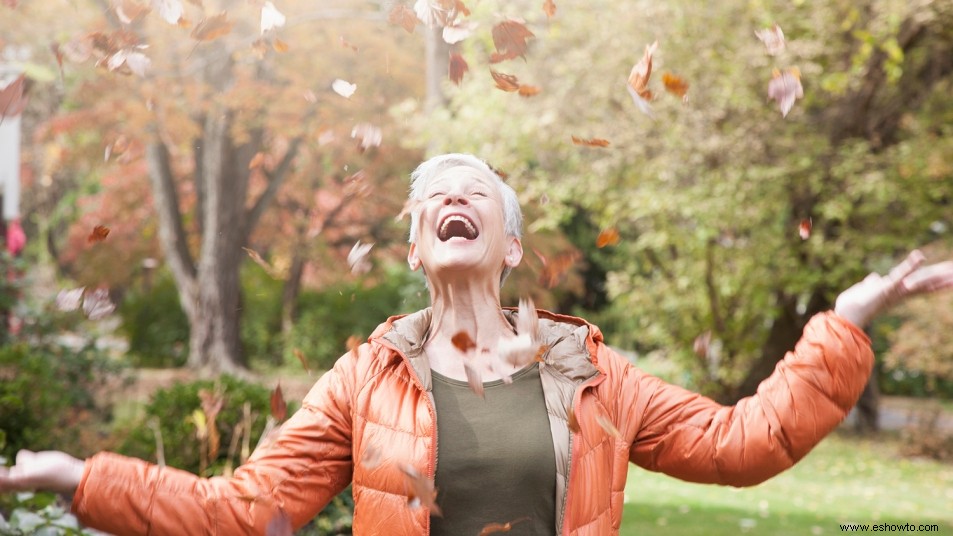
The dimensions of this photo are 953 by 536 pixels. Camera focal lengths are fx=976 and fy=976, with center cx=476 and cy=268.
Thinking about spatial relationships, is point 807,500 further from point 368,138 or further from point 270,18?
point 270,18

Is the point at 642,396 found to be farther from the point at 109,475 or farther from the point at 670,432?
the point at 109,475

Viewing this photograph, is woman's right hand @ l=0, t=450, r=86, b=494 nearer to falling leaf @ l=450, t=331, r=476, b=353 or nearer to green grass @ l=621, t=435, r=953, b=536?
falling leaf @ l=450, t=331, r=476, b=353

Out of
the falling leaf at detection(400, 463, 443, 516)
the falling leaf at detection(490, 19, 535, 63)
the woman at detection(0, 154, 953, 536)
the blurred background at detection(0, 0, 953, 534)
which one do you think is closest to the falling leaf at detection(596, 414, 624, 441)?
the woman at detection(0, 154, 953, 536)

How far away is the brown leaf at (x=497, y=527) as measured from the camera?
1998mm

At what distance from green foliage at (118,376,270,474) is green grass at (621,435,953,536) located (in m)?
3.56

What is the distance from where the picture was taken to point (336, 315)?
74.9 ft

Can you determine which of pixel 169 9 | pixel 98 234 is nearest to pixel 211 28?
pixel 169 9

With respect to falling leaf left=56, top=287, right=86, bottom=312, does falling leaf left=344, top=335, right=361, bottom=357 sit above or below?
above

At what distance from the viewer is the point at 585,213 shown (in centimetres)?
2234

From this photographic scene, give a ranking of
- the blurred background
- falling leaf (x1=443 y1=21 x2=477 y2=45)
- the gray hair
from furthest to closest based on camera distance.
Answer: the blurred background, falling leaf (x1=443 y1=21 x2=477 y2=45), the gray hair

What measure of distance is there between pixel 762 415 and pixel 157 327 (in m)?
22.9

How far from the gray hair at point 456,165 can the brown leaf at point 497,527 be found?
70 centimetres

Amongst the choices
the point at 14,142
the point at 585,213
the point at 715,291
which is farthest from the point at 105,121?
the point at 585,213

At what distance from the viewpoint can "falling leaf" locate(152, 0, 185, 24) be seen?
302cm
